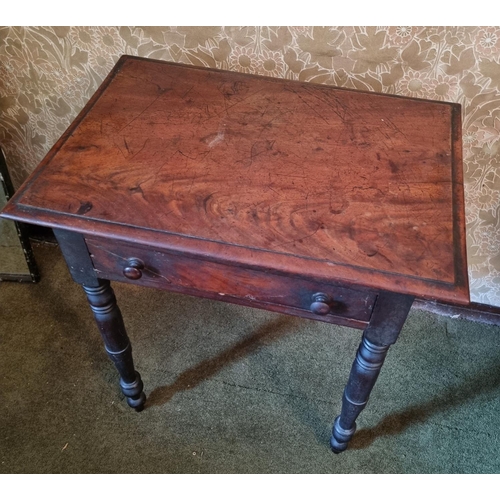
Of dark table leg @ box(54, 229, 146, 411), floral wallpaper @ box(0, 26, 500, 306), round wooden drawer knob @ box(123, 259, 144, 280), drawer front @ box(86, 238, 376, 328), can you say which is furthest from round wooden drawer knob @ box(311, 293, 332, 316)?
floral wallpaper @ box(0, 26, 500, 306)

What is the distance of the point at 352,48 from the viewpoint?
1.19 m

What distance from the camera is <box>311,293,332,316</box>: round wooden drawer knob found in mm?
883

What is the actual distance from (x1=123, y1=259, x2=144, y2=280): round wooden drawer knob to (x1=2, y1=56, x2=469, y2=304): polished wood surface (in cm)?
9

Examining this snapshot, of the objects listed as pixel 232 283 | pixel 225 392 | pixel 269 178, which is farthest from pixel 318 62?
pixel 225 392

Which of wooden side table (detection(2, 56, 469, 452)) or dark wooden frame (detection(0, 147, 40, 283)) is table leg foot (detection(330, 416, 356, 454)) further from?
dark wooden frame (detection(0, 147, 40, 283))

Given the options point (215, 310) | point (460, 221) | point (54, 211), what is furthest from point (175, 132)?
point (215, 310)

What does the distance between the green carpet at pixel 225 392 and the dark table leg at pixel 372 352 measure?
0.19m

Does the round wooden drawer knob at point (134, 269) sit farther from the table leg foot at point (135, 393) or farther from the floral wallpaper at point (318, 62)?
the floral wallpaper at point (318, 62)

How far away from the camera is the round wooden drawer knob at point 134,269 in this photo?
93cm

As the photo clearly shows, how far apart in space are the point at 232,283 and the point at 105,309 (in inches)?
13.2

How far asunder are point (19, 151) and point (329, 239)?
120cm

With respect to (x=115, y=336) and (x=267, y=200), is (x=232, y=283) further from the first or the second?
(x=115, y=336)

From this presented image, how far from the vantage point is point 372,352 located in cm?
99
